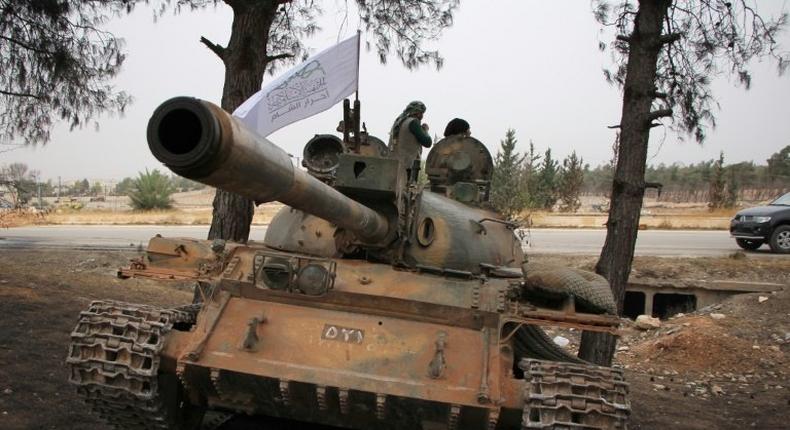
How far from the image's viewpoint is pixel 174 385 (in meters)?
6.76

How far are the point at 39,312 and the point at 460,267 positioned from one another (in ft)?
22.5

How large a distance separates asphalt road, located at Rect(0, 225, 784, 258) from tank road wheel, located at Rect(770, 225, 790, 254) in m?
0.36

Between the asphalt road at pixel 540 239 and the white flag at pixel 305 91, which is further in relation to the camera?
the asphalt road at pixel 540 239

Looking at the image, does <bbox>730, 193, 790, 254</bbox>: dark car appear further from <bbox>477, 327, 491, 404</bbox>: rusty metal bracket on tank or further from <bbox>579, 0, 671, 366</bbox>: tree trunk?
<bbox>477, 327, 491, 404</bbox>: rusty metal bracket on tank

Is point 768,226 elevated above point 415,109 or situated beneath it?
situated beneath

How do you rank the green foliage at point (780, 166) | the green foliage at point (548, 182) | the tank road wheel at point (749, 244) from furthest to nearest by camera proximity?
1. the green foliage at point (780, 166)
2. the green foliage at point (548, 182)
3. the tank road wheel at point (749, 244)

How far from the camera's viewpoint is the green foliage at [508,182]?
24.6m

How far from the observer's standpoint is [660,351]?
1250 cm

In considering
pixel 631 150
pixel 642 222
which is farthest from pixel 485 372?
pixel 642 222

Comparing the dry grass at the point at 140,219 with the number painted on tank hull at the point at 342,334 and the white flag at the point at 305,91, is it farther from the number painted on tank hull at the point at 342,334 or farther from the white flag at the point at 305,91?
the number painted on tank hull at the point at 342,334

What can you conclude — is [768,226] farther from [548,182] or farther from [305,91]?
[548,182]

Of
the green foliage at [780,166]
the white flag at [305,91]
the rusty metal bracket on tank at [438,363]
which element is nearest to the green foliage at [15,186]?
the white flag at [305,91]

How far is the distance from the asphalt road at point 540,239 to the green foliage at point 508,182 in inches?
46.4

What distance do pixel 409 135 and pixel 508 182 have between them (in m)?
22.0
